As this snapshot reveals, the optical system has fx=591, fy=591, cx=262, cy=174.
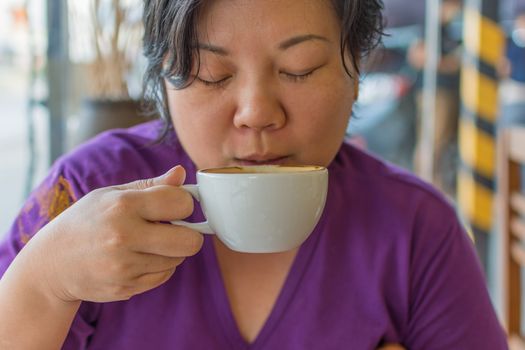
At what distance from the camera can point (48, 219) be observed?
0.85 meters

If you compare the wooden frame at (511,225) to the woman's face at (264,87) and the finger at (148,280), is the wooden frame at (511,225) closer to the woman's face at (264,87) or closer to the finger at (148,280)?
the woman's face at (264,87)

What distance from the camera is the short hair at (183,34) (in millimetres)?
761

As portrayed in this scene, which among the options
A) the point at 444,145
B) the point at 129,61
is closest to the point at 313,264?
the point at 129,61

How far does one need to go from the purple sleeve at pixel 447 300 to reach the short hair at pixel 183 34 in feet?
1.06

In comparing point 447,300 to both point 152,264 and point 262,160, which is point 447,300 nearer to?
point 262,160

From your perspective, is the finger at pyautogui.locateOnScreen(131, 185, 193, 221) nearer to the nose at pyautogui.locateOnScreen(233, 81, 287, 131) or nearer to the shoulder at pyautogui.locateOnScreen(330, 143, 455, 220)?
the nose at pyautogui.locateOnScreen(233, 81, 287, 131)

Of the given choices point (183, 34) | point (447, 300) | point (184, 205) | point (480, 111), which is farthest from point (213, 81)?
point (480, 111)

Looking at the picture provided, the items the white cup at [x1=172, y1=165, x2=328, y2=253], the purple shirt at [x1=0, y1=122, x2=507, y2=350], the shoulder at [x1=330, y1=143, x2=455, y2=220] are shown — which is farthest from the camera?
the shoulder at [x1=330, y1=143, x2=455, y2=220]

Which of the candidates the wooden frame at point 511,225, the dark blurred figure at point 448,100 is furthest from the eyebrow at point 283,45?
the dark blurred figure at point 448,100

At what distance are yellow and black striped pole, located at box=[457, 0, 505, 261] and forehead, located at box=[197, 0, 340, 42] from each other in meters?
3.11

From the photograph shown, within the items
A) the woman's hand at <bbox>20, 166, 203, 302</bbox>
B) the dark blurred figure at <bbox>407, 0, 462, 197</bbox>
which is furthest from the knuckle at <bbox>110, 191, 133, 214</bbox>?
the dark blurred figure at <bbox>407, 0, 462, 197</bbox>

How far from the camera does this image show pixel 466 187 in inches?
152

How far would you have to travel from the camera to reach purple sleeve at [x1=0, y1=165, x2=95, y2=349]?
83 cm

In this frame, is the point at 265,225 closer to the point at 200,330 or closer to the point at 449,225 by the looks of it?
the point at 200,330
